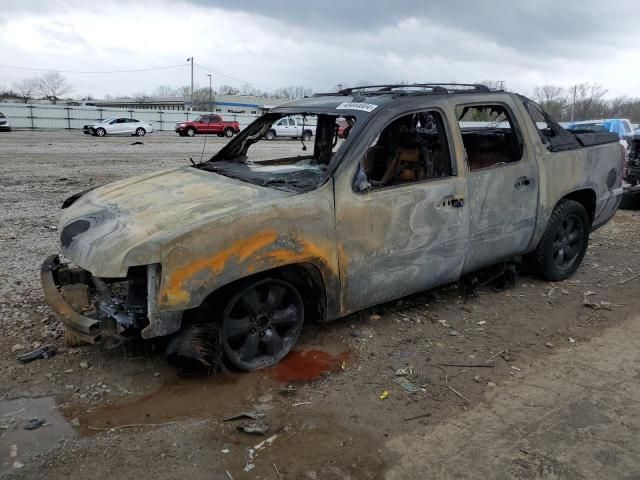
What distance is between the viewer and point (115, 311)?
346cm

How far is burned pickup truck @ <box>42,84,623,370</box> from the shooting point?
3285 millimetres

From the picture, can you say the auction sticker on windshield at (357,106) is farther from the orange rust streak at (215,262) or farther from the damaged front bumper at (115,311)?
the damaged front bumper at (115,311)

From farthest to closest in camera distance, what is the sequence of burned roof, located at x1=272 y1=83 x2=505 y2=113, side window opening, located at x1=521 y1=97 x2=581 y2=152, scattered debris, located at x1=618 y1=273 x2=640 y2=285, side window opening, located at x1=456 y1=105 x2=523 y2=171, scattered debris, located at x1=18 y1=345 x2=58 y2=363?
scattered debris, located at x1=618 y1=273 x2=640 y2=285
side window opening, located at x1=521 y1=97 x2=581 y2=152
side window opening, located at x1=456 y1=105 x2=523 y2=171
burned roof, located at x1=272 y1=83 x2=505 y2=113
scattered debris, located at x1=18 y1=345 x2=58 y2=363

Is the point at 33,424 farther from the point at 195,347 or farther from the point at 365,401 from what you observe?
the point at 365,401

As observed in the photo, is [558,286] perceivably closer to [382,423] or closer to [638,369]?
[638,369]

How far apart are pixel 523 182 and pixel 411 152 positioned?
1093 millimetres

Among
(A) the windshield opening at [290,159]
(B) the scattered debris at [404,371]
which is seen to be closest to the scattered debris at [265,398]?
Answer: (B) the scattered debris at [404,371]

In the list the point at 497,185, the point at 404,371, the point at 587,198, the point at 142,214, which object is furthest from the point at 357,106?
the point at 587,198

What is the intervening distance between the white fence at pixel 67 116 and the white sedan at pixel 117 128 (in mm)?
7713

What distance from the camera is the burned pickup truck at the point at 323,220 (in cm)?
329

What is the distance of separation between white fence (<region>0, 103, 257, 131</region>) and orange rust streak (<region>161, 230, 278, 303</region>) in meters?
42.4

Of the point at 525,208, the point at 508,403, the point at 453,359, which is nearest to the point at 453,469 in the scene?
the point at 508,403

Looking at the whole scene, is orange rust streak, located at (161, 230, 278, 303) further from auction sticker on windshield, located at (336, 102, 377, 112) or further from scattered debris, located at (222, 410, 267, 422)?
auction sticker on windshield, located at (336, 102, 377, 112)

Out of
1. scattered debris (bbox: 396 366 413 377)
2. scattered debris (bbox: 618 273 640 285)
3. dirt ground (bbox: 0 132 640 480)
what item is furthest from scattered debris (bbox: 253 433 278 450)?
scattered debris (bbox: 618 273 640 285)
